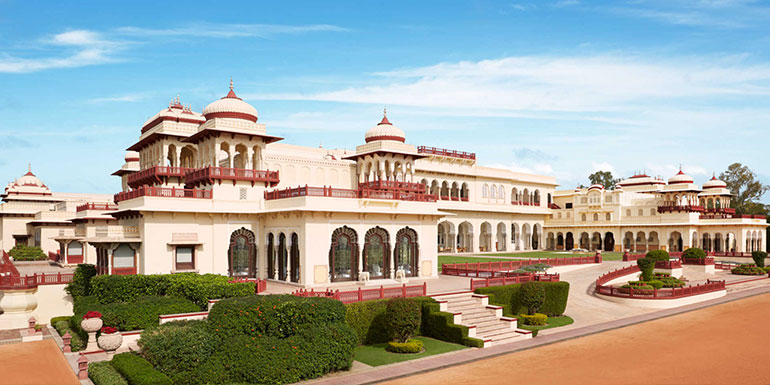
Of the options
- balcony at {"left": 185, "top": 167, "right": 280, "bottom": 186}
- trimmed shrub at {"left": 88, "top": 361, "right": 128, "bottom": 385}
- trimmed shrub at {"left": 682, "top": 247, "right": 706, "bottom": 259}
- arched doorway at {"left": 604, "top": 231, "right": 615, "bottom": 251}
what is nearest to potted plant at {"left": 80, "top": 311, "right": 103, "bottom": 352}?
trimmed shrub at {"left": 88, "top": 361, "right": 128, "bottom": 385}

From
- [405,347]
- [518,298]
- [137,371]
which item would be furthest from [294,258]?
[137,371]

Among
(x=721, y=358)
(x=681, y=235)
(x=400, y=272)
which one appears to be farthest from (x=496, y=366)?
(x=681, y=235)

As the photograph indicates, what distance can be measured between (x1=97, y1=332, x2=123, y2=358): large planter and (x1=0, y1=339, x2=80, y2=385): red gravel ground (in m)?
1.09

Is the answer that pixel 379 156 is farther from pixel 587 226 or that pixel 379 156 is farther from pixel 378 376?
pixel 587 226

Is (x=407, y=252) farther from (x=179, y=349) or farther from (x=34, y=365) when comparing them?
(x=34, y=365)

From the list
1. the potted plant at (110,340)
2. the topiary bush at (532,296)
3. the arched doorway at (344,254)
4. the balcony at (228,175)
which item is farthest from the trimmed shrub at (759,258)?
the potted plant at (110,340)

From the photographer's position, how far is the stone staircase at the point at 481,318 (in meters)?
19.6

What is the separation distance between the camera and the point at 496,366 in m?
16.4

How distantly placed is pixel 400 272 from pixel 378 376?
12536 millimetres

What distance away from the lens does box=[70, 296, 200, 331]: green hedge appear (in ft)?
59.6

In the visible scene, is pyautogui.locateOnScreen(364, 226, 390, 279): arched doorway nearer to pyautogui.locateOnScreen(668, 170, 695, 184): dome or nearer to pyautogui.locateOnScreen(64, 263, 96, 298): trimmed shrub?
pyautogui.locateOnScreen(64, 263, 96, 298): trimmed shrub

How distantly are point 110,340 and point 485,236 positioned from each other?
4507cm

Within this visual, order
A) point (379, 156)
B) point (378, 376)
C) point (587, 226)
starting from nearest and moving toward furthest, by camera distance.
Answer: point (378, 376), point (379, 156), point (587, 226)

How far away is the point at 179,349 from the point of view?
14562 millimetres
